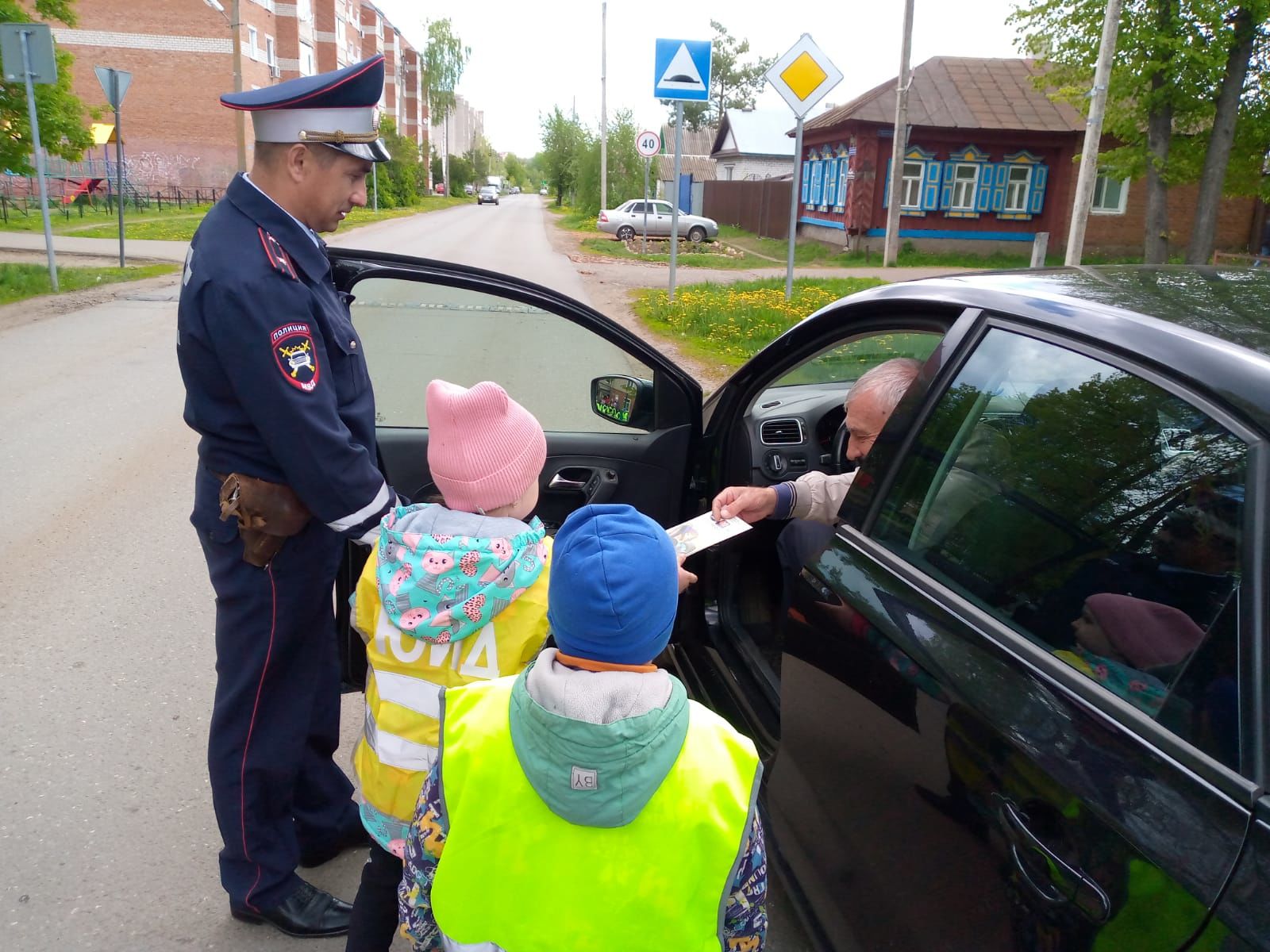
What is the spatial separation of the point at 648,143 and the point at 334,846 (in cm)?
1478

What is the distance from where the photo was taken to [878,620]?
74.4 inches

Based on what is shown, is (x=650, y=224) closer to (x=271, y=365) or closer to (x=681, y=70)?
(x=681, y=70)

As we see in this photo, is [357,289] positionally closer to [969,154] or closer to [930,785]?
[930,785]

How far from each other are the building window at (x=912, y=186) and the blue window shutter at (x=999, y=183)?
2133mm

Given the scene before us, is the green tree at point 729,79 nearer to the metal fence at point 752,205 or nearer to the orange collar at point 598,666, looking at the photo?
the metal fence at point 752,205

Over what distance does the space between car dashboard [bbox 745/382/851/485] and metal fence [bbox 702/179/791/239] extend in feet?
88.0

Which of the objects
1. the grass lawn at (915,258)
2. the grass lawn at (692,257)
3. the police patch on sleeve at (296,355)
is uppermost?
the police patch on sleeve at (296,355)

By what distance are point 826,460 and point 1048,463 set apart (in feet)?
5.71

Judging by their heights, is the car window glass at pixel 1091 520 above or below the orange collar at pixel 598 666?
above

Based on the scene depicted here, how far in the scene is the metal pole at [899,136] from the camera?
2245 cm

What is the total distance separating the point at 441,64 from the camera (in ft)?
284

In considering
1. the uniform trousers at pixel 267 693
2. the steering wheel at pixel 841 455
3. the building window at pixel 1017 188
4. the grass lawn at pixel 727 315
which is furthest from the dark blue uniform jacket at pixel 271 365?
the building window at pixel 1017 188

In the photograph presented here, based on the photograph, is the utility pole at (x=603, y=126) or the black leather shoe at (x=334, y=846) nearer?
the black leather shoe at (x=334, y=846)

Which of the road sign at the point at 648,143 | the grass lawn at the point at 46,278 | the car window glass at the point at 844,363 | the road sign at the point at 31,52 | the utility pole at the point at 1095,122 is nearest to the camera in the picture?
the car window glass at the point at 844,363
